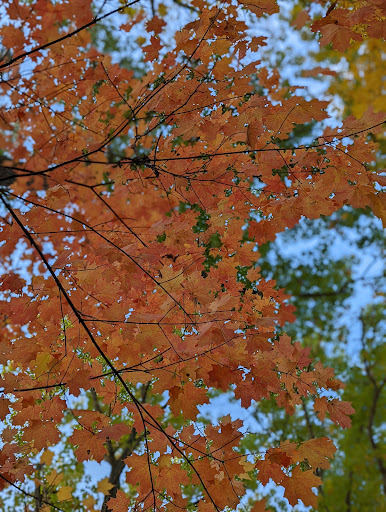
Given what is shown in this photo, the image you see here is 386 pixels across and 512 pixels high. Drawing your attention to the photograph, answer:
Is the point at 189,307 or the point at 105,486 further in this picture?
the point at 105,486

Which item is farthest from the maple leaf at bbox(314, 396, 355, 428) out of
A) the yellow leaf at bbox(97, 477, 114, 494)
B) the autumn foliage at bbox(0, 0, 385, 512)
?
the yellow leaf at bbox(97, 477, 114, 494)

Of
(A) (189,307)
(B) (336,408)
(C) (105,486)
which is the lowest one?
(B) (336,408)

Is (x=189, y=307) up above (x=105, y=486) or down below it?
above

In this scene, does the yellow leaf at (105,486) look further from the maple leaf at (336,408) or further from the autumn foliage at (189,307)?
the maple leaf at (336,408)

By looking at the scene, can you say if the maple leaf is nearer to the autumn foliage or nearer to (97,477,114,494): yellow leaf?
the autumn foliage

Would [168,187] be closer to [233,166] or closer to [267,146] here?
[233,166]

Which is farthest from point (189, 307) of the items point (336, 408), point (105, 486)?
point (105, 486)

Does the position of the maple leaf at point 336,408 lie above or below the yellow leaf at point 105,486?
below

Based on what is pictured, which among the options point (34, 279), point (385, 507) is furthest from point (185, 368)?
point (385, 507)

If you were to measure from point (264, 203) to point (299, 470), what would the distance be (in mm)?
1681

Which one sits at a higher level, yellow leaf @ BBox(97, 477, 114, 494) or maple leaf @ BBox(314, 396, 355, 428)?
yellow leaf @ BBox(97, 477, 114, 494)

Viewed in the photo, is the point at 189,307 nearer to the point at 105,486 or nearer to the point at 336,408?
the point at 336,408

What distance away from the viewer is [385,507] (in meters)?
7.88

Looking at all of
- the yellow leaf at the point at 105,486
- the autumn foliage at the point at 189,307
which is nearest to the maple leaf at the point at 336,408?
the autumn foliage at the point at 189,307
